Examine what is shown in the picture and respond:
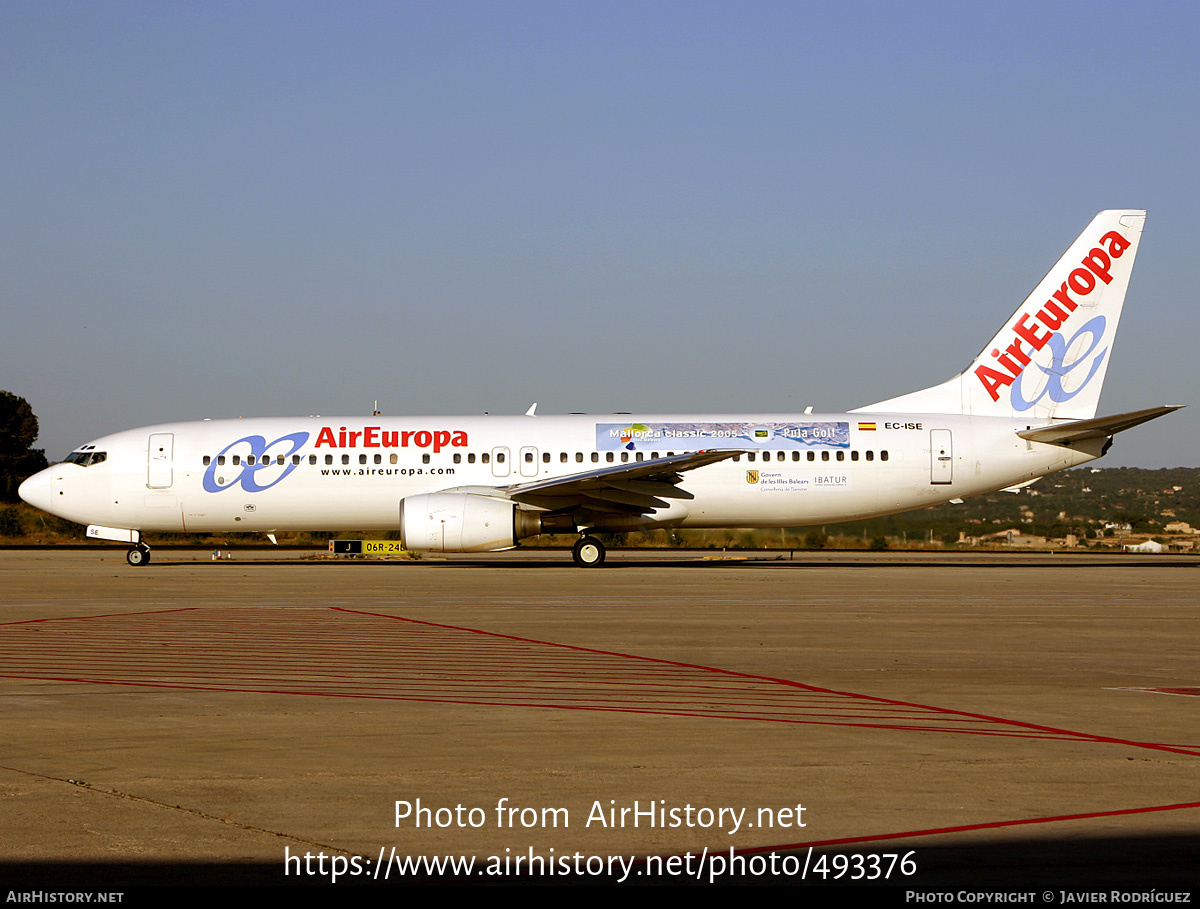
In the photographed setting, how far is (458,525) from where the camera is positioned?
82.5 feet

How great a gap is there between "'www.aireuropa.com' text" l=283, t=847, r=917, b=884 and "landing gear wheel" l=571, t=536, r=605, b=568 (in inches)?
884

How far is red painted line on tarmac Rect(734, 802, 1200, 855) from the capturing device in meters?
4.91

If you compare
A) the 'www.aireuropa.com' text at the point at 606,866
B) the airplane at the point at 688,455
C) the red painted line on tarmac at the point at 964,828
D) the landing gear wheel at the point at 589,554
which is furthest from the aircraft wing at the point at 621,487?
the 'www.aireuropa.com' text at the point at 606,866

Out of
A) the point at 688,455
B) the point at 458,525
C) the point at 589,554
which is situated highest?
the point at 688,455

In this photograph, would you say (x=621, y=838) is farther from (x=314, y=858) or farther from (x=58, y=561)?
(x=58, y=561)

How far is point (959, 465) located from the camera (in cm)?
2734

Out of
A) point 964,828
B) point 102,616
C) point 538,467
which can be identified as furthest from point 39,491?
point 964,828

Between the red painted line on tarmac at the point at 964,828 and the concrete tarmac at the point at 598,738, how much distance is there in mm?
20

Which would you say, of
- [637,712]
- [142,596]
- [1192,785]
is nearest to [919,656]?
[637,712]

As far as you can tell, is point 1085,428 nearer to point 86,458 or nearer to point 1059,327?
point 1059,327

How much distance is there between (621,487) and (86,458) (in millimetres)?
13162

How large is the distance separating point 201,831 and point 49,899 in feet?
2.88

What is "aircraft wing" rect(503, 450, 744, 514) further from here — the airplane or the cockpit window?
the cockpit window

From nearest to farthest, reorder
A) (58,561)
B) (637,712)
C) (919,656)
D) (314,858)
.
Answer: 1. (314,858)
2. (637,712)
3. (919,656)
4. (58,561)
